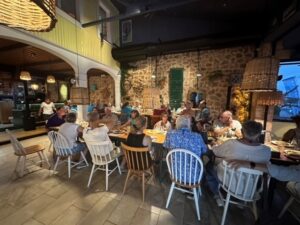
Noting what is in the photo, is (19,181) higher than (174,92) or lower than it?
lower

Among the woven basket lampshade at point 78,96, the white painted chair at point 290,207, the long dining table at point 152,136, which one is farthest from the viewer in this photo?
the woven basket lampshade at point 78,96

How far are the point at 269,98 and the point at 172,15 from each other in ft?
16.4

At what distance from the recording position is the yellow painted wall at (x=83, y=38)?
3.90 metres

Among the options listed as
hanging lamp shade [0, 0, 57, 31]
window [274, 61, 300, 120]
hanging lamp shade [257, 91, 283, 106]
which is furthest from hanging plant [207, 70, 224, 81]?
hanging lamp shade [0, 0, 57, 31]

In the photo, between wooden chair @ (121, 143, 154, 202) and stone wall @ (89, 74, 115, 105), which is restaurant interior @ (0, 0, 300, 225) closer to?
wooden chair @ (121, 143, 154, 202)

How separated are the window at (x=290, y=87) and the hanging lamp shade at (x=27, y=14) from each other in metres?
4.90

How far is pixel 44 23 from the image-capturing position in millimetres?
1148

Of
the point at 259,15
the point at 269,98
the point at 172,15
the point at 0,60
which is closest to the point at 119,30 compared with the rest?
the point at 172,15

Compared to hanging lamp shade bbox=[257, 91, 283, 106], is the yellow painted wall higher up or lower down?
higher up

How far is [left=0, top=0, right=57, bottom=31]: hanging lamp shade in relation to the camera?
3.14 feet

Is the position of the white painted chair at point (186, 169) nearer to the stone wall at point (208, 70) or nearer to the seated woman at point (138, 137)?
the seated woman at point (138, 137)

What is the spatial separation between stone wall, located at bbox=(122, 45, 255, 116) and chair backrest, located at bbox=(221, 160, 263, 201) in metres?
4.43

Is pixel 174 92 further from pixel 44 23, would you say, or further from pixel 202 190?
pixel 44 23

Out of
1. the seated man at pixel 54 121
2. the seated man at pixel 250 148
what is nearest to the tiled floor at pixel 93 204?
the seated man at pixel 250 148
